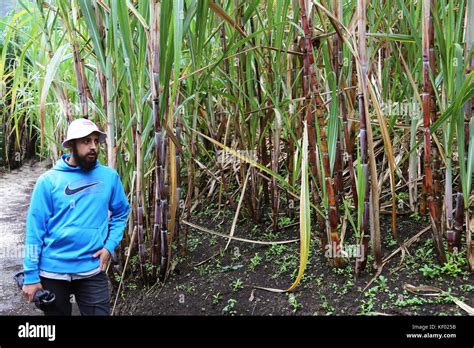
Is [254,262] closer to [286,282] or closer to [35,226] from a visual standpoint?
[286,282]

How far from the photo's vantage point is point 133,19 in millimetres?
1024

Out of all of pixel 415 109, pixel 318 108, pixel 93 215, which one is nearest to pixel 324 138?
pixel 318 108

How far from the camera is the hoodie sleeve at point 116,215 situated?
96 centimetres

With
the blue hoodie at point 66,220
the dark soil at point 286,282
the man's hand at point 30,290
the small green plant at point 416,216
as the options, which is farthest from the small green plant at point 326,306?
the man's hand at point 30,290

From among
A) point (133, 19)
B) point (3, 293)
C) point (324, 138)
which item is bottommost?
point (3, 293)

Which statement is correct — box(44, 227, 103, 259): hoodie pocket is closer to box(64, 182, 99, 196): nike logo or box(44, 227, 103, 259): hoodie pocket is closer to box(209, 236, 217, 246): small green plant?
box(64, 182, 99, 196): nike logo

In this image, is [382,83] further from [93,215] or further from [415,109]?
[93,215]

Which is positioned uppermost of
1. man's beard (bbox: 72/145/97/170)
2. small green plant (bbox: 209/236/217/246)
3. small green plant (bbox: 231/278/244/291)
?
man's beard (bbox: 72/145/97/170)

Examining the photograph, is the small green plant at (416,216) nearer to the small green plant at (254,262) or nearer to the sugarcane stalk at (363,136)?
the sugarcane stalk at (363,136)

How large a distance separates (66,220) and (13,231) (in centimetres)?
66

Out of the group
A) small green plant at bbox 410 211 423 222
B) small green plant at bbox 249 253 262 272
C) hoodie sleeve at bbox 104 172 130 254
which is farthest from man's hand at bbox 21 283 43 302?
small green plant at bbox 410 211 423 222

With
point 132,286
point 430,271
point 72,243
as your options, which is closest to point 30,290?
point 72,243

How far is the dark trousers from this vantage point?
0.92 meters
